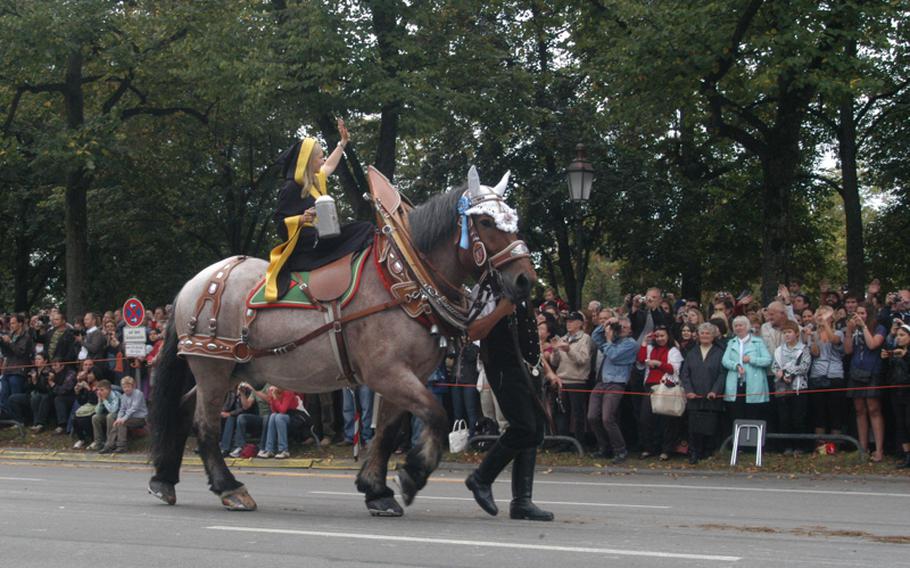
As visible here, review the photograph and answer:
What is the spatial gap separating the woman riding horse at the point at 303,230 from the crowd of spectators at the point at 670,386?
13.7 feet

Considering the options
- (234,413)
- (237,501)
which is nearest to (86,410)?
(234,413)

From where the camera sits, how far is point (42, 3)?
24.8 m

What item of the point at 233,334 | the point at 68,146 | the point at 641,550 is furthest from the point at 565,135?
the point at 641,550

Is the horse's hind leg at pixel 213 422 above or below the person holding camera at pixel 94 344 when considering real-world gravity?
below

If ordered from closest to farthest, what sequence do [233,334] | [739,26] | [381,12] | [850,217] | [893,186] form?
1. [233,334]
2. [739,26]
3. [381,12]
4. [850,217]
5. [893,186]

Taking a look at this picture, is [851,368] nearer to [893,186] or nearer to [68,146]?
[68,146]

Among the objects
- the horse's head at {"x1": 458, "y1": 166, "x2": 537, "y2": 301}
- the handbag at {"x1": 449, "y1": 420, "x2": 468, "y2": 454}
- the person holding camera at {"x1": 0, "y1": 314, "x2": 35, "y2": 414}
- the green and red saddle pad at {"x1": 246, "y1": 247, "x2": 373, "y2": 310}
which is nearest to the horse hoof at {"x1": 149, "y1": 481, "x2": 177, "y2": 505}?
the green and red saddle pad at {"x1": 246, "y1": 247, "x2": 373, "y2": 310}

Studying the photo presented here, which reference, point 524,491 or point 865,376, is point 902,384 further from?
point 524,491

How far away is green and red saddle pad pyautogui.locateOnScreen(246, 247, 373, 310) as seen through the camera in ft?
32.3

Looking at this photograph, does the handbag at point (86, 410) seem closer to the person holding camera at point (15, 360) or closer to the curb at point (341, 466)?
the curb at point (341, 466)

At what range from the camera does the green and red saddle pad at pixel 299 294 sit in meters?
9.84

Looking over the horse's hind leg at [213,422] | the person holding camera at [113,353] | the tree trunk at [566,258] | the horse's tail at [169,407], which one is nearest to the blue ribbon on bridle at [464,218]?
the horse's hind leg at [213,422]

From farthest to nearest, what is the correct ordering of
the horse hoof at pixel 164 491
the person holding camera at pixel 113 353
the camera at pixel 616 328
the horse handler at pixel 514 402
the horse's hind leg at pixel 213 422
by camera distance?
the person holding camera at pixel 113 353 → the camera at pixel 616 328 → the horse hoof at pixel 164 491 → the horse's hind leg at pixel 213 422 → the horse handler at pixel 514 402

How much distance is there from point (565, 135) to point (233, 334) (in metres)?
22.1
